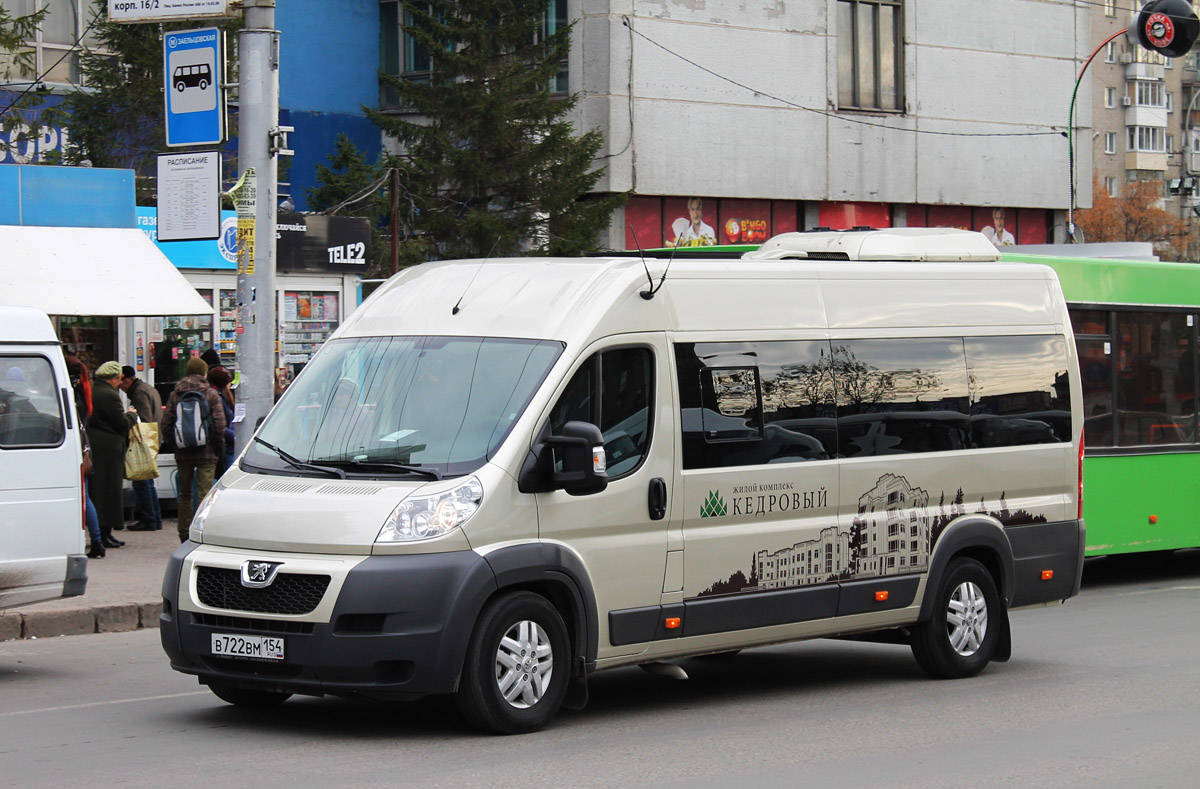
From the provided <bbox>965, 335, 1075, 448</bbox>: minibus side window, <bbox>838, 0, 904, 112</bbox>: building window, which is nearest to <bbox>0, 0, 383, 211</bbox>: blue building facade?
<bbox>838, 0, 904, 112</bbox>: building window

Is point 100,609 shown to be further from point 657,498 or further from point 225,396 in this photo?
point 657,498

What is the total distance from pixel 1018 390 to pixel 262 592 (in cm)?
497

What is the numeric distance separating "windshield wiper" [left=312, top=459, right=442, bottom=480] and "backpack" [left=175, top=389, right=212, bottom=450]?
833 cm

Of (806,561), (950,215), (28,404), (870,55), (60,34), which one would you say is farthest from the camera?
(950,215)

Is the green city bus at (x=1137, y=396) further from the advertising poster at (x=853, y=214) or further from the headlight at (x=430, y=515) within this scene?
the advertising poster at (x=853, y=214)

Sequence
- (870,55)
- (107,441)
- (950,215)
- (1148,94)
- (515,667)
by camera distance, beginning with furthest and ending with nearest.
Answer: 1. (1148,94)
2. (950,215)
3. (870,55)
4. (107,441)
5. (515,667)

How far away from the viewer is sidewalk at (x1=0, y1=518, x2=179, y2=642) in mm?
11766

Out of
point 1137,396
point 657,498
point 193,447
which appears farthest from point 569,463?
point 193,447

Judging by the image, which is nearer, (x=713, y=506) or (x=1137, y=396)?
(x=713, y=506)

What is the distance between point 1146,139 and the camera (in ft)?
321

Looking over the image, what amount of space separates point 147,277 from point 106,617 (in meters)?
6.84

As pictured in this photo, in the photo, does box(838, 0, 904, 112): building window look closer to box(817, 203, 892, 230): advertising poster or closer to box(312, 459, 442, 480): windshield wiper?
box(817, 203, 892, 230): advertising poster

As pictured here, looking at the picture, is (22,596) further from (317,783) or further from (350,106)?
(350,106)

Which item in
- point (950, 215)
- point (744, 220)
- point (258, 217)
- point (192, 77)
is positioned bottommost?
point (258, 217)
